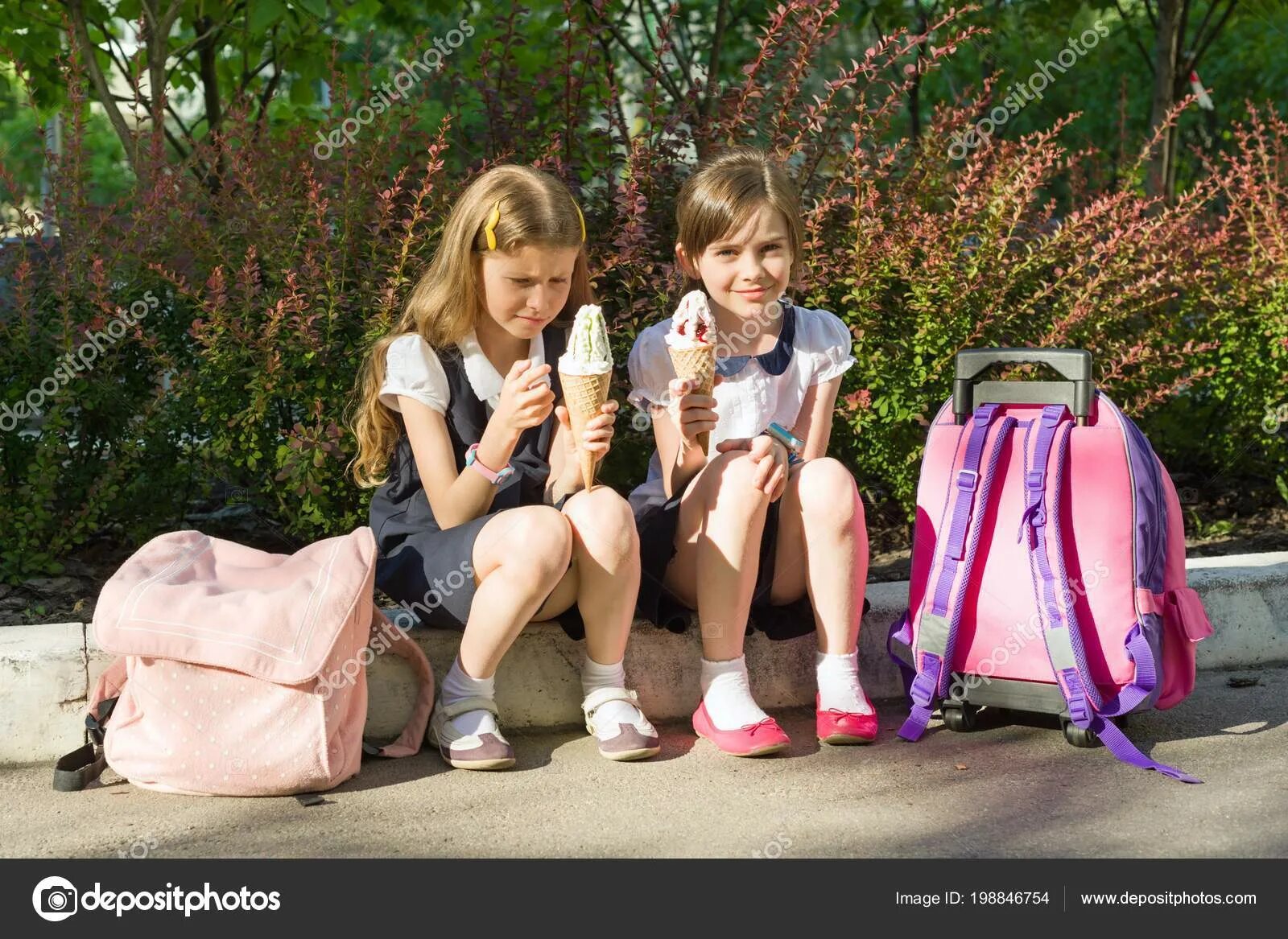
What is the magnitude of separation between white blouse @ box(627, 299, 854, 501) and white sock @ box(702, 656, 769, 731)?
493 mm

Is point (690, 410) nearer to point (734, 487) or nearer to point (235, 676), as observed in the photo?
point (734, 487)

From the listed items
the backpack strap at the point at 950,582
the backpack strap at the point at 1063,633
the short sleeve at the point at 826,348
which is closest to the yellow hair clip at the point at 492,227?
the short sleeve at the point at 826,348

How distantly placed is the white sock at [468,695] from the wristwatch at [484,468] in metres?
0.45

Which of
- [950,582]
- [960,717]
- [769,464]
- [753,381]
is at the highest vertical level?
[753,381]

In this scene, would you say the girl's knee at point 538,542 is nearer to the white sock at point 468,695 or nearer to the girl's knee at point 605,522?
the girl's knee at point 605,522

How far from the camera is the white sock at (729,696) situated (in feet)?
11.1

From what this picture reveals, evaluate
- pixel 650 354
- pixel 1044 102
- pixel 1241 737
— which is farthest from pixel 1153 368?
pixel 1044 102

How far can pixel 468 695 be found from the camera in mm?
3352

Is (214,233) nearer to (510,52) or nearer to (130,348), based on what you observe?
(130,348)

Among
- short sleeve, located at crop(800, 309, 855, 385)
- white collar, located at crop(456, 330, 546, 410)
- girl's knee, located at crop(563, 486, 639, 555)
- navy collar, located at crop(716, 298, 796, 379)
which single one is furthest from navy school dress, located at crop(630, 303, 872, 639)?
white collar, located at crop(456, 330, 546, 410)

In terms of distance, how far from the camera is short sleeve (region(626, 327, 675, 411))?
12.1ft

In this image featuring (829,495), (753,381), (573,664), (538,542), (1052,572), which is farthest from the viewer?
(753,381)

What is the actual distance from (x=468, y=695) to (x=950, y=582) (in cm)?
120

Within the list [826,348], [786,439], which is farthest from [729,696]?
[826,348]
